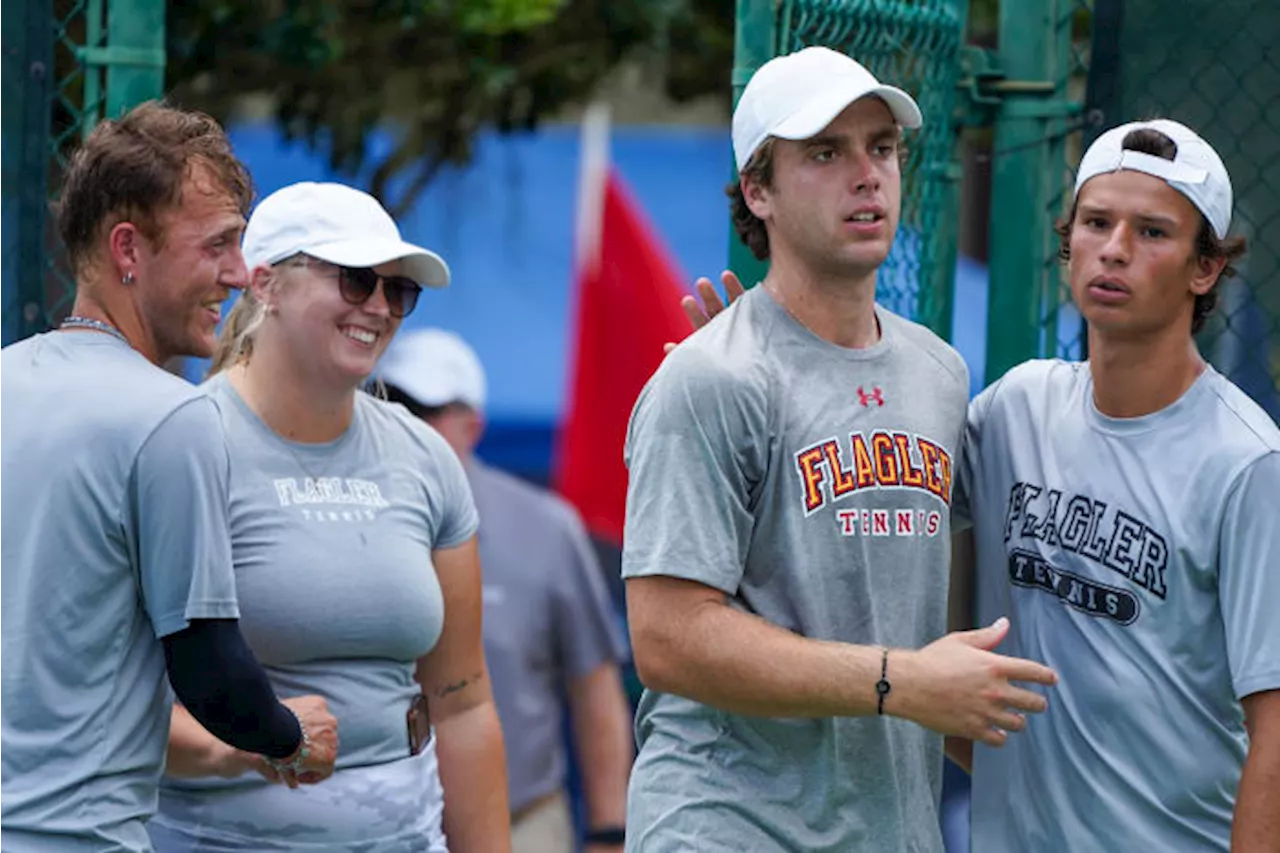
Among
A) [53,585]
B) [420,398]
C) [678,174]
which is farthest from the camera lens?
[678,174]

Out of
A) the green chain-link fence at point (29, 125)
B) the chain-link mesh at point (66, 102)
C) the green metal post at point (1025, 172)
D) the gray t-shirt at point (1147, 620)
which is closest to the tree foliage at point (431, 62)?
the chain-link mesh at point (66, 102)

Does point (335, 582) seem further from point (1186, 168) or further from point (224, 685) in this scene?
point (1186, 168)

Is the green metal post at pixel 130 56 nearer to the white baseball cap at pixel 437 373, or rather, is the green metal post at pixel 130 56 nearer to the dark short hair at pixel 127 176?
the dark short hair at pixel 127 176

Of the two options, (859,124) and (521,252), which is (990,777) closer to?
(859,124)

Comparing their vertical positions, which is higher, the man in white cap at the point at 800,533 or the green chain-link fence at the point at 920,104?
the green chain-link fence at the point at 920,104

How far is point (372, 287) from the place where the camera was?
14.4 feet

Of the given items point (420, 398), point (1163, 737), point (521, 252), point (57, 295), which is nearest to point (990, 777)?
point (1163, 737)

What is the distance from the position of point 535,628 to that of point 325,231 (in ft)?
9.25

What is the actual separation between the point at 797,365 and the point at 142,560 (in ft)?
3.59

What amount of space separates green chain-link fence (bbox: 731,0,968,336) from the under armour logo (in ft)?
3.31

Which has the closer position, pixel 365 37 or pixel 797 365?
pixel 797 365

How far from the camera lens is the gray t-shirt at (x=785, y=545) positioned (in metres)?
3.55

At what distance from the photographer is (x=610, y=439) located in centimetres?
887

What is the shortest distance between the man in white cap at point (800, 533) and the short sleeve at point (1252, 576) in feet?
1.47
